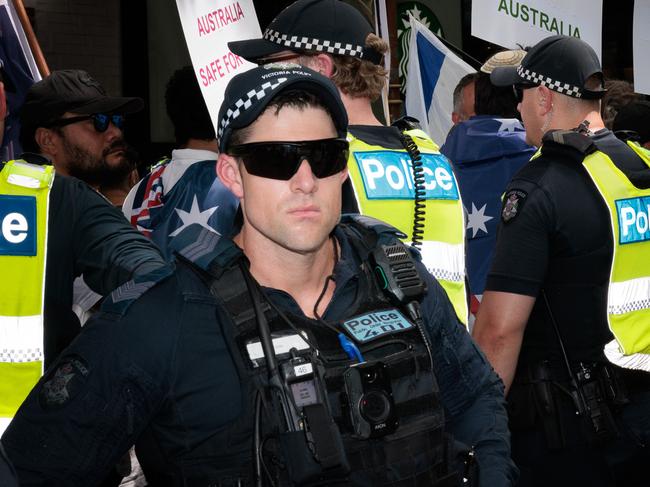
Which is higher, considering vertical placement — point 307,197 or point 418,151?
point 307,197

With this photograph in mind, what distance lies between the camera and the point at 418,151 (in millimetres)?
3604

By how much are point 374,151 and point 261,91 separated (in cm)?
127

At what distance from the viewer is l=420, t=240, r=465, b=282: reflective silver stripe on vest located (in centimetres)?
358

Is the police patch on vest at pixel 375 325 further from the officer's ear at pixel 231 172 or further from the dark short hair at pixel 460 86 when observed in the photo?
the dark short hair at pixel 460 86

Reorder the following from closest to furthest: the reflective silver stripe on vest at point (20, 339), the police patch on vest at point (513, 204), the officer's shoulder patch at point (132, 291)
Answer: the officer's shoulder patch at point (132, 291) → the reflective silver stripe on vest at point (20, 339) → the police patch on vest at point (513, 204)

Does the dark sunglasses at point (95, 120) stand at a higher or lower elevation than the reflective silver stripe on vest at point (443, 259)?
higher

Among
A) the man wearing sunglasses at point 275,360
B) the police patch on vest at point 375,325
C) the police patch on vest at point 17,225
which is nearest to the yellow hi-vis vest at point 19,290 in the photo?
the police patch on vest at point 17,225

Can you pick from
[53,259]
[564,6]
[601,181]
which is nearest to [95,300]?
[53,259]

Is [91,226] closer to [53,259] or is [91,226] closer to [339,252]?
[53,259]

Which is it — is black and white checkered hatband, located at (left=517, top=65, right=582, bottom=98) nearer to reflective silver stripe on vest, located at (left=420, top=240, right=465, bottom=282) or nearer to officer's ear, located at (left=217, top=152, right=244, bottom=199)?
reflective silver stripe on vest, located at (left=420, top=240, right=465, bottom=282)

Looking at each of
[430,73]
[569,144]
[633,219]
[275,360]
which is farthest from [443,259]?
[430,73]

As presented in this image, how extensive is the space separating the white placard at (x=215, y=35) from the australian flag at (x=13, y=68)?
89cm

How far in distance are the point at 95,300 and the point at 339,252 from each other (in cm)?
131

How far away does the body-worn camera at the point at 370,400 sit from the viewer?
7.06ft
